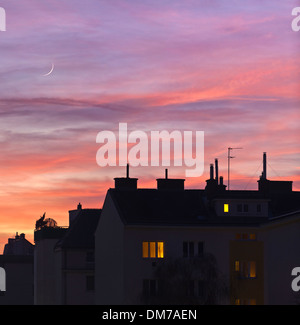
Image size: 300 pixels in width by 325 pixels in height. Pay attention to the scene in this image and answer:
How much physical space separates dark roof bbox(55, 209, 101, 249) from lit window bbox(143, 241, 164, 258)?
84.0ft

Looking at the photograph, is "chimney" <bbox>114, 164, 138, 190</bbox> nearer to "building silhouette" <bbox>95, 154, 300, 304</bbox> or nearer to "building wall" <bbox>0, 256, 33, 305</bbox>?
"building silhouette" <bbox>95, 154, 300, 304</bbox>

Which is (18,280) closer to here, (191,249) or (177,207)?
(177,207)

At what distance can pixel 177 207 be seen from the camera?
279 ft

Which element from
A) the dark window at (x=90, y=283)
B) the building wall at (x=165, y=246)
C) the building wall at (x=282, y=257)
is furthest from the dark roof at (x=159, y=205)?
the dark window at (x=90, y=283)

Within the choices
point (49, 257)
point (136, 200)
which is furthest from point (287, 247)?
point (49, 257)

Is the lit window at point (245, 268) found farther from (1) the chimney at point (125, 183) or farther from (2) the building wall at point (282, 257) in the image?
(1) the chimney at point (125, 183)

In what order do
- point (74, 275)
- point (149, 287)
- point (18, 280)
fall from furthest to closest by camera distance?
point (18, 280), point (74, 275), point (149, 287)

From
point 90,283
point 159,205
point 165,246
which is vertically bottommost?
point 90,283

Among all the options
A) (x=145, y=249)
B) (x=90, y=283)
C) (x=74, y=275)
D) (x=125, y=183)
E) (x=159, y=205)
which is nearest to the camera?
(x=145, y=249)

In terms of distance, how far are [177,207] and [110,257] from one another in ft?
28.2

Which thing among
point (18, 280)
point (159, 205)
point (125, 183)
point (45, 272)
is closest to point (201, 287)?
point (159, 205)

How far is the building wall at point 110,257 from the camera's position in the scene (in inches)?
3216

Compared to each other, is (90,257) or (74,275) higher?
(90,257)
